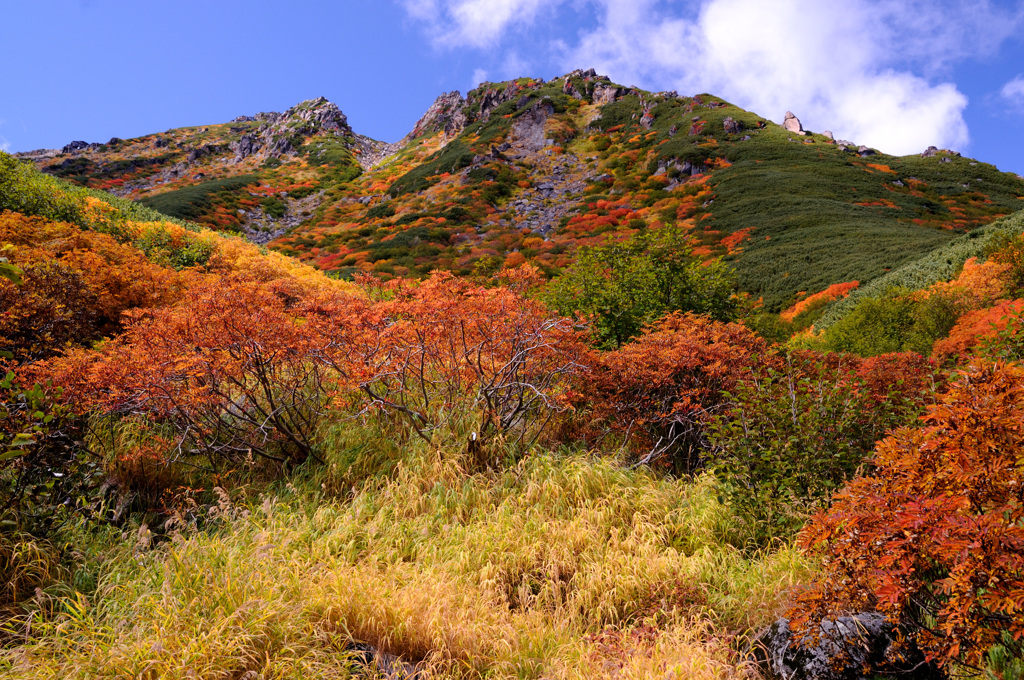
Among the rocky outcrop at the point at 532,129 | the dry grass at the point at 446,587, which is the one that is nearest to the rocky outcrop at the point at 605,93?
the rocky outcrop at the point at 532,129

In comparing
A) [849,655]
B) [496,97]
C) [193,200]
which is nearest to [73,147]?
[193,200]

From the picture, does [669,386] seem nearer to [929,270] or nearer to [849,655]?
[849,655]

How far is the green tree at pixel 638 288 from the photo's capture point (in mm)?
8664

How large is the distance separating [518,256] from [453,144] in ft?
114

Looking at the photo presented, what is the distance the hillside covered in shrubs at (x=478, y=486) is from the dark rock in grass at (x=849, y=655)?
76 millimetres

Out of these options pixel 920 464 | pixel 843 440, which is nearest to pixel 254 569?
pixel 920 464

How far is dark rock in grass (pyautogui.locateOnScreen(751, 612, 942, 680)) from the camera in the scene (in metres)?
3.24

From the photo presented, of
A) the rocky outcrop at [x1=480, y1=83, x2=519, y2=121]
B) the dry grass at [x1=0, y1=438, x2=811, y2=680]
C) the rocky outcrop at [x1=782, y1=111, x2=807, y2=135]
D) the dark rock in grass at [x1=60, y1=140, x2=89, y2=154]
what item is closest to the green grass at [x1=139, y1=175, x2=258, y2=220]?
the rocky outcrop at [x1=480, y1=83, x2=519, y2=121]

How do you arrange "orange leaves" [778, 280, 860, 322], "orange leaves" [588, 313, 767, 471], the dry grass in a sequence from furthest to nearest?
"orange leaves" [778, 280, 860, 322], "orange leaves" [588, 313, 767, 471], the dry grass

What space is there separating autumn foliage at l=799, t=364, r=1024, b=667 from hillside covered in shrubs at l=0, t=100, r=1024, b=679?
0.02 metres

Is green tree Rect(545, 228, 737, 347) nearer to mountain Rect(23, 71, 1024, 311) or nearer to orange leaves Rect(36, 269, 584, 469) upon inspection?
orange leaves Rect(36, 269, 584, 469)

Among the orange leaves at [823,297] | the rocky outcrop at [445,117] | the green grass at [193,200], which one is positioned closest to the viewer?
the orange leaves at [823,297]

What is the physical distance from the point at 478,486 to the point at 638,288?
5.18 m

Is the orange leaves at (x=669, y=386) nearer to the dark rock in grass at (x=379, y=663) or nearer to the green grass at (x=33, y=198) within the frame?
the dark rock in grass at (x=379, y=663)
